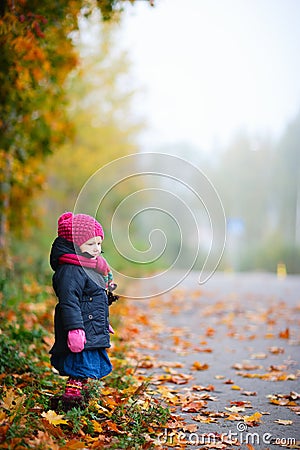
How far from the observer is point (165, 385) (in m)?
5.38

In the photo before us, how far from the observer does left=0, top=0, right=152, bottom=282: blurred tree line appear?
7.05 m

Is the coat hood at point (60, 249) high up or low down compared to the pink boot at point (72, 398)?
up

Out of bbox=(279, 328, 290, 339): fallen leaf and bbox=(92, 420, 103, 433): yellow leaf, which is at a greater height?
bbox=(279, 328, 290, 339): fallen leaf

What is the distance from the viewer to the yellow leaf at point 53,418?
384 centimetres

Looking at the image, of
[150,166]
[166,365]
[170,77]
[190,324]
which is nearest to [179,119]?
[170,77]

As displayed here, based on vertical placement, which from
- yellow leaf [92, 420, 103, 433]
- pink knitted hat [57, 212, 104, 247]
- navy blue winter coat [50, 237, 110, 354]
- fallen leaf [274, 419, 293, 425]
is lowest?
fallen leaf [274, 419, 293, 425]

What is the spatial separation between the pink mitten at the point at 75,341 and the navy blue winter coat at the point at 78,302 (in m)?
0.04

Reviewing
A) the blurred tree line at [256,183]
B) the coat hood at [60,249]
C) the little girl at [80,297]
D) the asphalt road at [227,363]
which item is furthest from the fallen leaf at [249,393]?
the blurred tree line at [256,183]

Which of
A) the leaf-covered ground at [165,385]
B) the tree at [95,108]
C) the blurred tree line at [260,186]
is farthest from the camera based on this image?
the blurred tree line at [260,186]

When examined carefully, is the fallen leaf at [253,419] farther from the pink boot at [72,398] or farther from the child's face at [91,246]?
the child's face at [91,246]

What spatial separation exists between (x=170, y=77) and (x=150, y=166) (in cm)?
1097

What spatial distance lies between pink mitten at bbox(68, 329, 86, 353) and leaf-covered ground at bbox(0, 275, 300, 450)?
0.42 meters

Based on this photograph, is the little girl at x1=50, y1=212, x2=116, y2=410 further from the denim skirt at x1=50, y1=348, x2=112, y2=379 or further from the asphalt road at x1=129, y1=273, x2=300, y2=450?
the asphalt road at x1=129, y1=273, x2=300, y2=450

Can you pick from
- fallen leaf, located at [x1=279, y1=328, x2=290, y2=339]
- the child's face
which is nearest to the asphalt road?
fallen leaf, located at [x1=279, y1=328, x2=290, y2=339]
